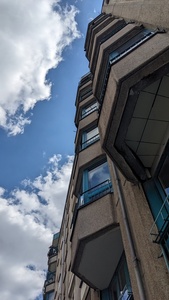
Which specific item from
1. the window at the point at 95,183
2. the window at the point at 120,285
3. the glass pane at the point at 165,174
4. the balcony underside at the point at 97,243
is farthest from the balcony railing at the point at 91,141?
the glass pane at the point at 165,174

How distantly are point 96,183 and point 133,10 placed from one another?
5915mm

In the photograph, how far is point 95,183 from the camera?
8492 millimetres

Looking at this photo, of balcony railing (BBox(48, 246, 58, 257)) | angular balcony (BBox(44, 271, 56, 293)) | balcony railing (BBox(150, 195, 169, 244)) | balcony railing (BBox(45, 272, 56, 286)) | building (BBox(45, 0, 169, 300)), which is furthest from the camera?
balcony railing (BBox(48, 246, 58, 257))

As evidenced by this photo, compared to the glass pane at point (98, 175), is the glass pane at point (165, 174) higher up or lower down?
lower down

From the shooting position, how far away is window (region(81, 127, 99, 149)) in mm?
10627

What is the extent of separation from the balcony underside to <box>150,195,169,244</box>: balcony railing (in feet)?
5.94

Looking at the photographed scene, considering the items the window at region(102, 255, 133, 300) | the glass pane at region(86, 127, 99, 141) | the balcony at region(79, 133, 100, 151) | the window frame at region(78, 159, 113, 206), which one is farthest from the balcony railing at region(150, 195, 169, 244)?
the glass pane at region(86, 127, 99, 141)

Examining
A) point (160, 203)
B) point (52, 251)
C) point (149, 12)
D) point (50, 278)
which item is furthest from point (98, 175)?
point (52, 251)

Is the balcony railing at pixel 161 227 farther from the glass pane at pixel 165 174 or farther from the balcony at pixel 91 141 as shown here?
the balcony at pixel 91 141

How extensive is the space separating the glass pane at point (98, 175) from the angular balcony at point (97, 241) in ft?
2.40

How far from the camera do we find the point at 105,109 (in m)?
5.38

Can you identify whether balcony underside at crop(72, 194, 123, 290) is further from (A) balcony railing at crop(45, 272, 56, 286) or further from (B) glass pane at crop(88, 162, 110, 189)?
(A) balcony railing at crop(45, 272, 56, 286)

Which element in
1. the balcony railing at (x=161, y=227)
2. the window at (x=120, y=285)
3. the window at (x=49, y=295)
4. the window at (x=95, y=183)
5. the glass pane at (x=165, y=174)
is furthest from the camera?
the window at (x=49, y=295)

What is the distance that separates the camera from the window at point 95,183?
7.71 m
